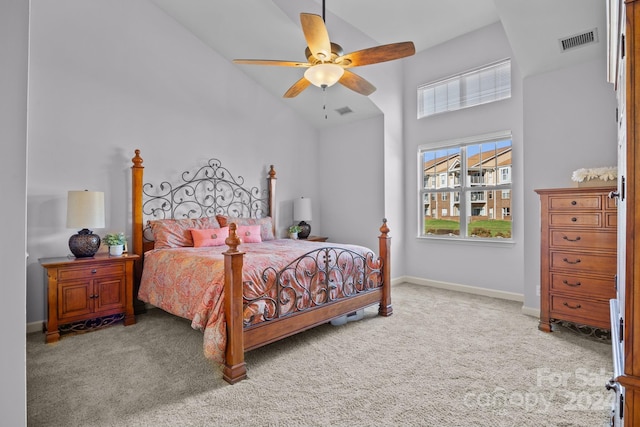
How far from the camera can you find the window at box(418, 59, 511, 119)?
14.9ft

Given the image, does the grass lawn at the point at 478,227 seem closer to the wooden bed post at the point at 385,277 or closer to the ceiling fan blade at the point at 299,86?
the wooden bed post at the point at 385,277

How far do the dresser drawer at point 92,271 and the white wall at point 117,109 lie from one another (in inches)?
19.6

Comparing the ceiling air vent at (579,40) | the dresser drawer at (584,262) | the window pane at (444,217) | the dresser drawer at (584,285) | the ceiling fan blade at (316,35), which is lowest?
the dresser drawer at (584,285)

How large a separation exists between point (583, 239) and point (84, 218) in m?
4.61

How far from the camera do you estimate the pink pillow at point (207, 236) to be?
397 centimetres

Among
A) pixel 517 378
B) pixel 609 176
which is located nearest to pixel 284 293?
pixel 517 378

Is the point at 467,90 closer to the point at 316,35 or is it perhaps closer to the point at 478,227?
the point at 478,227

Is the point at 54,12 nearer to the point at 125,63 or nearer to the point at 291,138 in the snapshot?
the point at 125,63

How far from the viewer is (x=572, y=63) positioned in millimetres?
3344

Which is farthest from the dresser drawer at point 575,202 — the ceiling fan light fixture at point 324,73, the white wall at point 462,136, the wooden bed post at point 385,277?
the ceiling fan light fixture at point 324,73

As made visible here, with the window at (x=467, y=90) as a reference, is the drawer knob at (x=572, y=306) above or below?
below

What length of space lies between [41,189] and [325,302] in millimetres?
3046

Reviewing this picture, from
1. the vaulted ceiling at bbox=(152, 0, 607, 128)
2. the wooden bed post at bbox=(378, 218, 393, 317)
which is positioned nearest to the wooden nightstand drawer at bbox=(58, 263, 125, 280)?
the wooden bed post at bbox=(378, 218, 393, 317)

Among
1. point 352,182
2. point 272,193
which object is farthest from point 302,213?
point 352,182
